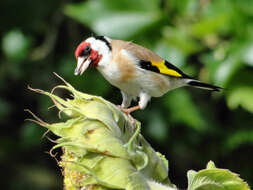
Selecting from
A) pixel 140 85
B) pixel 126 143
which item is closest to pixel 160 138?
pixel 140 85

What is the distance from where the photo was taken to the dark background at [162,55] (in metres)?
3.95

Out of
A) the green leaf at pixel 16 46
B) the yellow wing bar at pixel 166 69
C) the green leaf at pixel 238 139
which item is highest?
the yellow wing bar at pixel 166 69

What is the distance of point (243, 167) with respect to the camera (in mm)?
4676

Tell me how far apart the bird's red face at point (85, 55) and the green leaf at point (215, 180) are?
→ 998 millimetres

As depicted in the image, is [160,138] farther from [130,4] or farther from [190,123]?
[130,4]

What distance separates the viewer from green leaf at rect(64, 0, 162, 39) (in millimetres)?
4137

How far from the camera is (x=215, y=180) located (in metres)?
1.45

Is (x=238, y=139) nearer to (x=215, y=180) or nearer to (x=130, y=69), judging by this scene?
(x=130, y=69)

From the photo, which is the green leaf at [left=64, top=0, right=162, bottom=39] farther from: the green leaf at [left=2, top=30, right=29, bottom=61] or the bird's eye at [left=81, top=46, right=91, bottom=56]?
the bird's eye at [left=81, top=46, right=91, bottom=56]

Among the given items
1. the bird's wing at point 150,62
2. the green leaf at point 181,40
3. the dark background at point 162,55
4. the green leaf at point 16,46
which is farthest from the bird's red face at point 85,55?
the green leaf at point 16,46

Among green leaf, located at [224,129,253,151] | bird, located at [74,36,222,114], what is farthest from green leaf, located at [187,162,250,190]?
green leaf, located at [224,129,253,151]

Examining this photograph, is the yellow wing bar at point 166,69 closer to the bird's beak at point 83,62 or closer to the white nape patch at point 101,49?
the white nape patch at point 101,49

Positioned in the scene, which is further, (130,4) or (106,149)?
(130,4)

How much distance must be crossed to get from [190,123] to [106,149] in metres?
3.15
